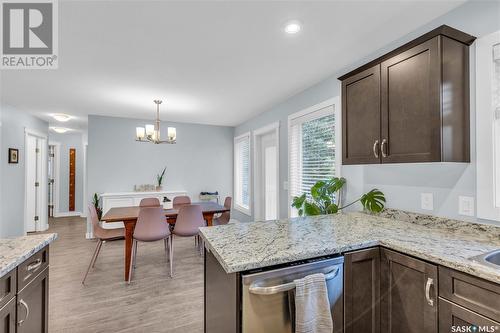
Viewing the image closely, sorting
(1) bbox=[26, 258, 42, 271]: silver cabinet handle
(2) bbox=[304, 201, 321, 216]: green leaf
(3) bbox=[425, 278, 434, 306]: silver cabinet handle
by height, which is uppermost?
(2) bbox=[304, 201, 321, 216]: green leaf

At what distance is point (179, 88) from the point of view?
319 centimetres

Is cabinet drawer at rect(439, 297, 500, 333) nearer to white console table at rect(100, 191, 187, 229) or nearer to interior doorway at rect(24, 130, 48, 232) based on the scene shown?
white console table at rect(100, 191, 187, 229)

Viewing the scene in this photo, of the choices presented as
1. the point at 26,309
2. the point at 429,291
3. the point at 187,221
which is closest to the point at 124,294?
the point at 187,221

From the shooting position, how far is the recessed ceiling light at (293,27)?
1.78 metres

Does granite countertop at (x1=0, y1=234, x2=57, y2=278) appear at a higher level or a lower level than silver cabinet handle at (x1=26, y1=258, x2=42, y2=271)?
higher

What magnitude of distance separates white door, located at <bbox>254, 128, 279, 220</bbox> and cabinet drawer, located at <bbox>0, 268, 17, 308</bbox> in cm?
343

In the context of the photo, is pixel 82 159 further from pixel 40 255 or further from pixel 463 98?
pixel 463 98

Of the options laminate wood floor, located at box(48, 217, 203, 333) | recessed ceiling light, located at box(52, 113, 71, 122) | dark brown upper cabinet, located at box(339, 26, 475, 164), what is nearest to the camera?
dark brown upper cabinet, located at box(339, 26, 475, 164)

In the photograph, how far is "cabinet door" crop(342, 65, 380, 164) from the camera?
72.2 inches

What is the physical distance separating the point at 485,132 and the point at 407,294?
1.09 m

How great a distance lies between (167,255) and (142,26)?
3.04 m

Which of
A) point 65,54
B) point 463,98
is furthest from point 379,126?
point 65,54

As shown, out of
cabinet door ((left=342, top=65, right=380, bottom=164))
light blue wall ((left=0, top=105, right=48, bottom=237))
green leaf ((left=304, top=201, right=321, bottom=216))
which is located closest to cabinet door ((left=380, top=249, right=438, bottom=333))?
cabinet door ((left=342, top=65, right=380, bottom=164))

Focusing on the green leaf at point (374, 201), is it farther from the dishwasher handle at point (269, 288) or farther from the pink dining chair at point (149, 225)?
the pink dining chair at point (149, 225)
